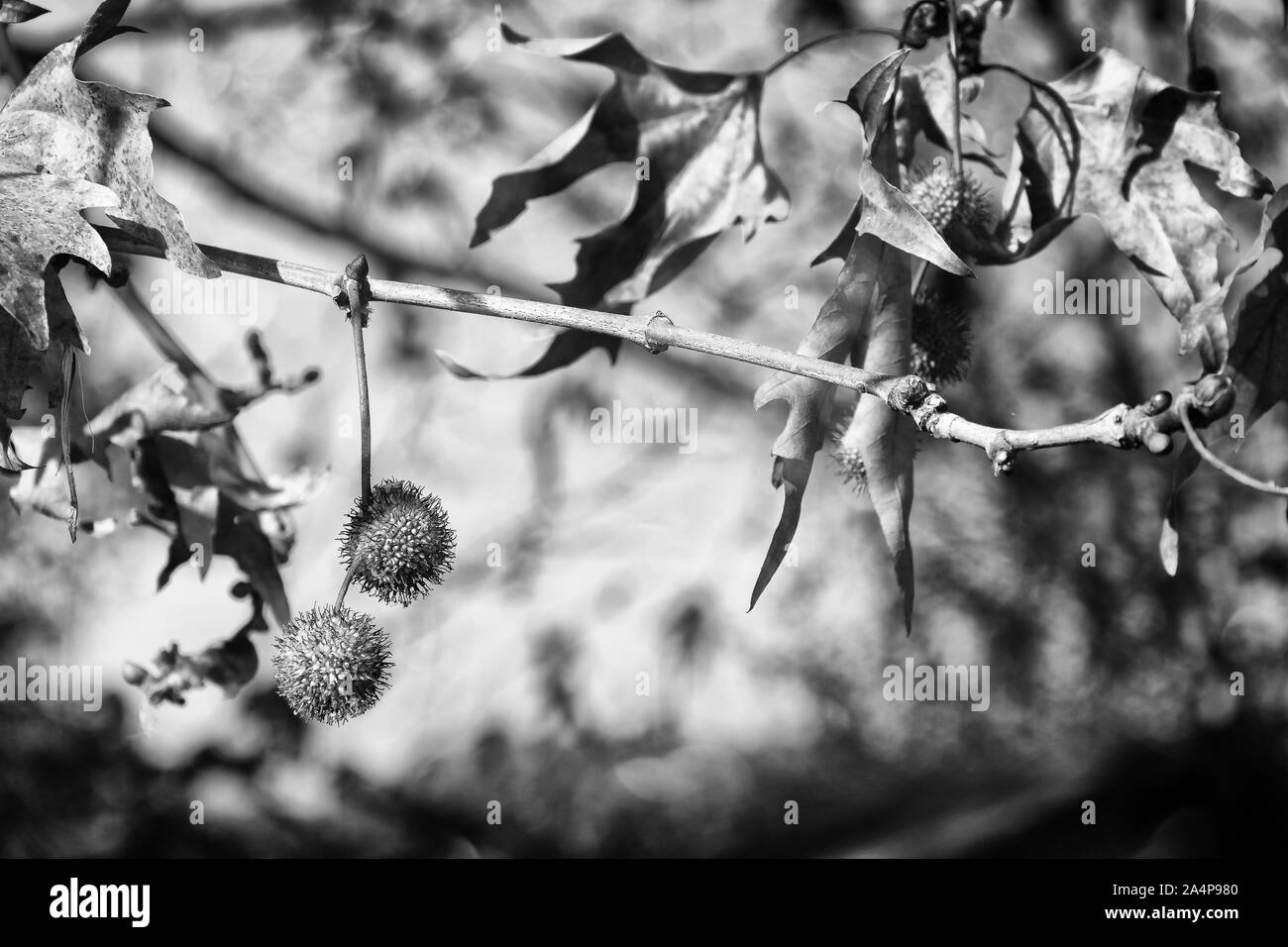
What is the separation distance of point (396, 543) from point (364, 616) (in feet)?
0.21

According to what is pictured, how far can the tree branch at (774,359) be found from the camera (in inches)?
17.6

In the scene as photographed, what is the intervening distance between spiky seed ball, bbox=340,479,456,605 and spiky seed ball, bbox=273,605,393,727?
0.03m

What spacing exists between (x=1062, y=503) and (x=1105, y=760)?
0.45 meters

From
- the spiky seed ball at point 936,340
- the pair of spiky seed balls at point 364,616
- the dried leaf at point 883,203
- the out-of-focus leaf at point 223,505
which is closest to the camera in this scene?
the dried leaf at point 883,203

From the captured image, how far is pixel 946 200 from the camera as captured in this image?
750 millimetres

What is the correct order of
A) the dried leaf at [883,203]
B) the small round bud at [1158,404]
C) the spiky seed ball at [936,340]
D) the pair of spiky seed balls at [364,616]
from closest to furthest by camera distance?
the small round bud at [1158,404] < the dried leaf at [883,203] < the pair of spiky seed balls at [364,616] < the spiky seed ball at [936,340]

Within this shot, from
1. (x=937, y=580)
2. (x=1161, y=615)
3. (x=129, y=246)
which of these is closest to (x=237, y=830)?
(x=937, y=580)

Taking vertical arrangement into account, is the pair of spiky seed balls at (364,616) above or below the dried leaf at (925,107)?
below

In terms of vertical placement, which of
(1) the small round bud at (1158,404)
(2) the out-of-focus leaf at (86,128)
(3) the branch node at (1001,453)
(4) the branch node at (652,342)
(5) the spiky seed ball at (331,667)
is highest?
(2) the out-of-focus leaf at (86,128)


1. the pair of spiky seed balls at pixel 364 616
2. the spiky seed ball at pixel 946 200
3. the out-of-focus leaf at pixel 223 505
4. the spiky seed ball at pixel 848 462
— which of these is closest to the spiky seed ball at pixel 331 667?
the pair of spiky seed balls at pixel 364 616

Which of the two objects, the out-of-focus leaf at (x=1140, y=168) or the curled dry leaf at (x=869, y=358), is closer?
the curled dry leaf at (x=869, y=358)

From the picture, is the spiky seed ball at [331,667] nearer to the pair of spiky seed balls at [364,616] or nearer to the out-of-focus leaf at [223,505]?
the pair of spiky seed balls at [364,616]

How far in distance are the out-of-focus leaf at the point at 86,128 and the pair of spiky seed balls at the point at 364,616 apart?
0.65 ft

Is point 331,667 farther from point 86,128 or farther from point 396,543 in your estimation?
point 86,128
